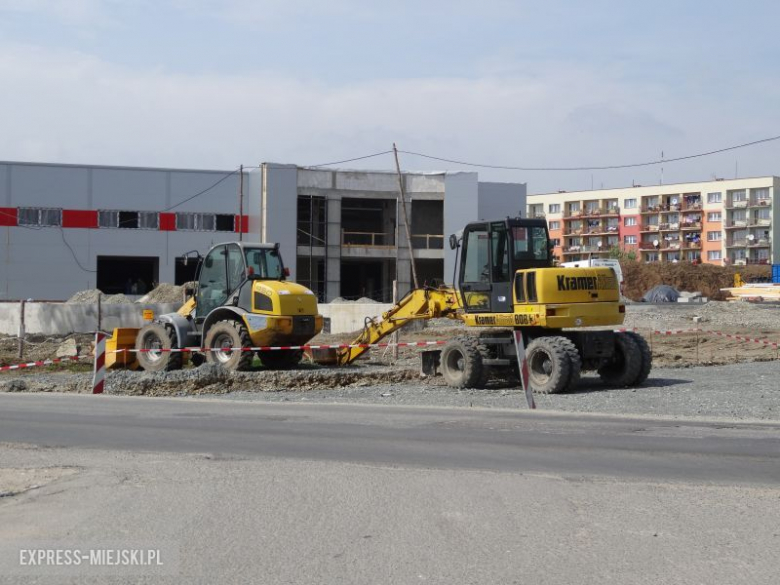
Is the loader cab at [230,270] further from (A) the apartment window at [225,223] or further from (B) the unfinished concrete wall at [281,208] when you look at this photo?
(A) the apartment window at [225,223]

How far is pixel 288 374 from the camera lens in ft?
74.8

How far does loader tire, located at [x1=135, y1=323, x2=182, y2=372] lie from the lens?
79.4 ft

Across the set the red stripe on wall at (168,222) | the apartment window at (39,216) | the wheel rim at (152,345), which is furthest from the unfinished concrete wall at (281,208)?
the wheel rim at (152,345)

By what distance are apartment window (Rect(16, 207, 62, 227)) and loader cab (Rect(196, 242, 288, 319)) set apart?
120ft

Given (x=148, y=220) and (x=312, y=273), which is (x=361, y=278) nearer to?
(x=312, y=273)

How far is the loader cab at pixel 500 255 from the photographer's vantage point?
20062 mm

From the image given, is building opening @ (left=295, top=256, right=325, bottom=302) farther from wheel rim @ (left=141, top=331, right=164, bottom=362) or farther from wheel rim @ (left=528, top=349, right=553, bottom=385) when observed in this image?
wheel rim @ (left=528, top=349, right=553, bottom=385)

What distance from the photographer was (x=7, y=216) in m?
57.3

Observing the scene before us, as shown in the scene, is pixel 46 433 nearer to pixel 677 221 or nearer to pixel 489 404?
pixel 489 404

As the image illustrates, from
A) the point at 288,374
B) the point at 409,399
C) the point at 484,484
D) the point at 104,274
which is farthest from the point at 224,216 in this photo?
the point at 484,484

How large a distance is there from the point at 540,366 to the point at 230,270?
825 centimetres

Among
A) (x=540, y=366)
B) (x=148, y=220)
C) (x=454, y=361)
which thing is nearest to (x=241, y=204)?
(x=148, y=220)

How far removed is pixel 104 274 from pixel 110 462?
178 ft

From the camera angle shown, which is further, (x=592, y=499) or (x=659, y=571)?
(x=592, y=499)
